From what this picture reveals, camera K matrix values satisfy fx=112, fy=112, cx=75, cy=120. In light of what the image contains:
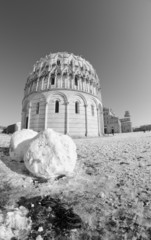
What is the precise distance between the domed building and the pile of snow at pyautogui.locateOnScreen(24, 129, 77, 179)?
Answer: 13925mm

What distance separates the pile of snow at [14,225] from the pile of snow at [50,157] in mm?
1565

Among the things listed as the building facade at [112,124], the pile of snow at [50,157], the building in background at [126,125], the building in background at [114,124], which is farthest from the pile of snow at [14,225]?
the building in background at [126,125]

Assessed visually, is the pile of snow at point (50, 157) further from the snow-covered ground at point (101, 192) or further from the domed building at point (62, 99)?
the domed building at point (62, 99)

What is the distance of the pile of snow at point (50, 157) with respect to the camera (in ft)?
14.0

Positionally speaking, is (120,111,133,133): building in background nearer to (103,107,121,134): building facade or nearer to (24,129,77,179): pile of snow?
(103,107,121,134): building facade

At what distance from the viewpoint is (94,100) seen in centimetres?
2269

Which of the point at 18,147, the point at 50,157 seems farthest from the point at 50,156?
the point at 18,147

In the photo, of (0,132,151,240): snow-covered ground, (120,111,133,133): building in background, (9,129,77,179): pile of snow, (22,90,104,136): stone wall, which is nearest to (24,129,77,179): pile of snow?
(9,129,77,179): pile of snow

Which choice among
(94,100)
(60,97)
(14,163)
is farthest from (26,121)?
(14,163)

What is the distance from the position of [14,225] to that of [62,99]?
1830 cm

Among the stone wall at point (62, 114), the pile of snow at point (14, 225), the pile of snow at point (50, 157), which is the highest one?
the stone wall at point (62, 114)

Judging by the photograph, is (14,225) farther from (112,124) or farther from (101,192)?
(112,124)

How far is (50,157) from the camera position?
171 inches

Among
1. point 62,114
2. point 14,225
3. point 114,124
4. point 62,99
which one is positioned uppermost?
point 62,99
